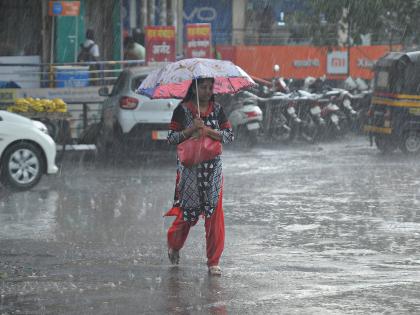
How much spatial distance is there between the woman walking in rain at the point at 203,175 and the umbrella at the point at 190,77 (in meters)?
0.09

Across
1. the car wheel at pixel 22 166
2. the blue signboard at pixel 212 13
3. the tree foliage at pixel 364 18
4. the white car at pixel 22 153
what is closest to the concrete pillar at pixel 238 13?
the blue signboard at pixel 212 13

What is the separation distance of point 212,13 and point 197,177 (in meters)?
35.6

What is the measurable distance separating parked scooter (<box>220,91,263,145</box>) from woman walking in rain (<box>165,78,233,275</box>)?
45.3 feet

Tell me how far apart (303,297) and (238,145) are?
50.0 feet

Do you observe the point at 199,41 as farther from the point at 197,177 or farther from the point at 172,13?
the point at 197,177

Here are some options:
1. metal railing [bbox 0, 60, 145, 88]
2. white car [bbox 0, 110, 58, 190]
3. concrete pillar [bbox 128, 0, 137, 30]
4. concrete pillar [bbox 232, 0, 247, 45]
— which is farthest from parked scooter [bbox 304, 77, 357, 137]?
concrete pillar [bbox 232, 0, 247, 45]

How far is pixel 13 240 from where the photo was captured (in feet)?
36.6

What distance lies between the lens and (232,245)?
35.7ft

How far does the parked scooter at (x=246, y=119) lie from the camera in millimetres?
23250

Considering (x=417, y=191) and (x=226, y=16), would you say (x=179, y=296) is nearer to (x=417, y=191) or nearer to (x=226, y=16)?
(x=417, y=191)

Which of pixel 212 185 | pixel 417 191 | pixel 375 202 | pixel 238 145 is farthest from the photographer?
pixel 238 145

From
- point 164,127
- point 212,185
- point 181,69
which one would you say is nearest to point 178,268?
point 212,185

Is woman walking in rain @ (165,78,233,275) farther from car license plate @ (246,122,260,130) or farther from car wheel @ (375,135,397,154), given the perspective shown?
car license plate @ (246,122,260,130)

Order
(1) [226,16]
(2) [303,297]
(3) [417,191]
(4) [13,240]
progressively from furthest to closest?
(1) [226,16]
(3) [417,191]
(4) [13,240]
(2) [303,297]
